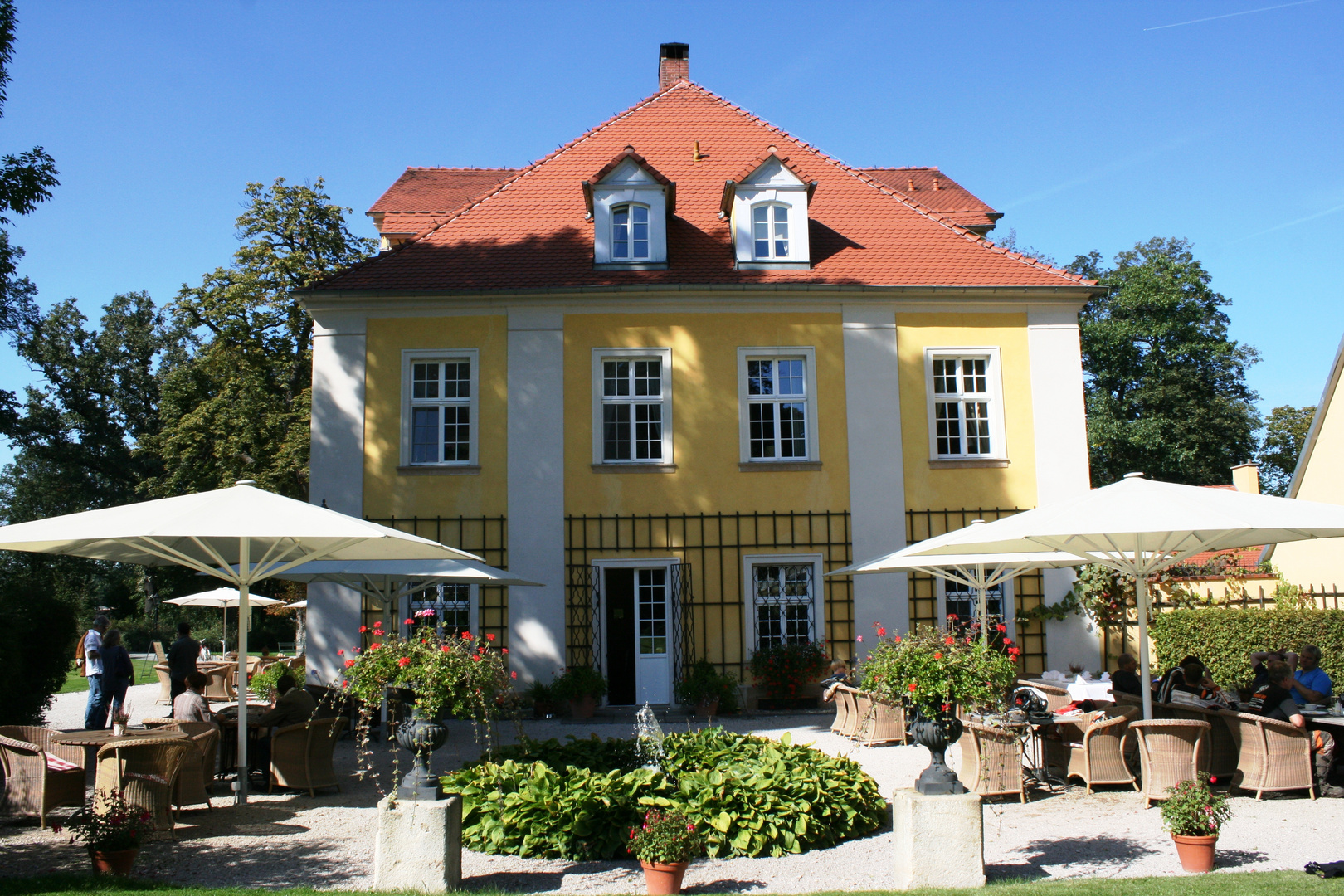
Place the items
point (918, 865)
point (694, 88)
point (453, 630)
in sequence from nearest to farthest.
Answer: point (918, 865) → point (453, 630) → point (694, 88)

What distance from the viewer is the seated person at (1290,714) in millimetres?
8586

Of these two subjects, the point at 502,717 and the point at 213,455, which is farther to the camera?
the point at 213,455

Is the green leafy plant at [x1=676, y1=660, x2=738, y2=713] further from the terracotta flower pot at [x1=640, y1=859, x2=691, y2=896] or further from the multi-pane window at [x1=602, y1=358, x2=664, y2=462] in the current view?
the terracotta flower pot at [x1=640, y1=859, x2=691, y2=896]

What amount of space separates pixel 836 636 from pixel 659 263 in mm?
6967

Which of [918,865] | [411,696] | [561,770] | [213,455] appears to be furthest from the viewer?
[213,455]

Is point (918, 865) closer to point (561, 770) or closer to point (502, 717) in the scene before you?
point (561, 770)

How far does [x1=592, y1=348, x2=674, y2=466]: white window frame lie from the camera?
52.6 ft

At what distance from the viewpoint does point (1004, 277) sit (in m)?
16.7

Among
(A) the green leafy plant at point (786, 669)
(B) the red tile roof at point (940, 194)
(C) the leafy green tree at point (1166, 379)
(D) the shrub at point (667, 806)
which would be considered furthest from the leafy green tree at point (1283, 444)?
(D) the shrub at point (667, 806)

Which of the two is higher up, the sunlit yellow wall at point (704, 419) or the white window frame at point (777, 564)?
the sunlit yellow wall at point (704, 419)

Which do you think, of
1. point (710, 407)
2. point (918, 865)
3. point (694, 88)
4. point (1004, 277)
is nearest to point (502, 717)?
point (710, 407)

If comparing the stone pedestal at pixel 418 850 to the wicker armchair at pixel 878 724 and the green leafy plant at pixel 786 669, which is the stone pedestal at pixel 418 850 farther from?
the green leafy plant at pixel 786 669

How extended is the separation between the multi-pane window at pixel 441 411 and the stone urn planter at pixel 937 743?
1095cm

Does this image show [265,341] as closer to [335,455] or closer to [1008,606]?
[335,455]
